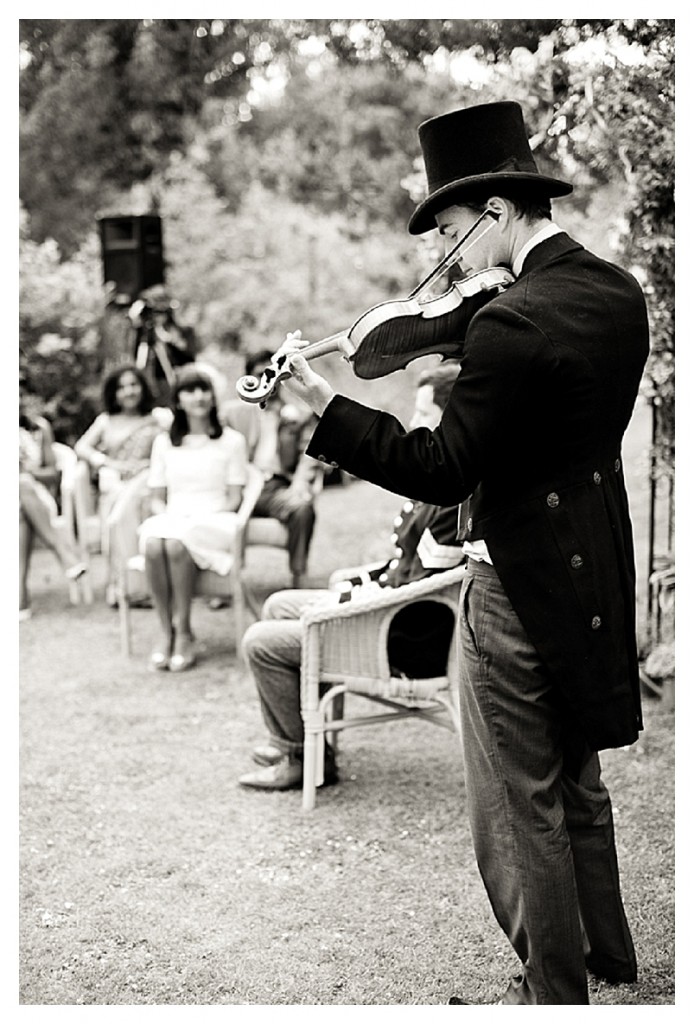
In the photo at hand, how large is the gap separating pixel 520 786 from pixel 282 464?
15.5ft

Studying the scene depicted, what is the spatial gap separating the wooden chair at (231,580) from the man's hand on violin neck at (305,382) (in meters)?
3.44

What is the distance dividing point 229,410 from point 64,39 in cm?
1109

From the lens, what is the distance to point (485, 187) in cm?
216

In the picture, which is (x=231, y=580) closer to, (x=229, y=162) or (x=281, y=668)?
(x=281, y=668)

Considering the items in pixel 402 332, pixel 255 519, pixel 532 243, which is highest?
pixel 532 243

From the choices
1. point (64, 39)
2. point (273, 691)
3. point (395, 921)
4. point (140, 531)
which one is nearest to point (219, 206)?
point (64, 39)

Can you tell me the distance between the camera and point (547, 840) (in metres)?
2.28

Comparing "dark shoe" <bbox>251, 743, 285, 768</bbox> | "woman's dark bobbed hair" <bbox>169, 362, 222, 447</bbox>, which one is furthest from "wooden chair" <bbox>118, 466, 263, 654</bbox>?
"dark shoe" <bbox>251, 743, 285, 768</bbox>

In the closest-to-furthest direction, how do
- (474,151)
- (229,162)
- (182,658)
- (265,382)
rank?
(265,382) → (474,151) → (182,658) → (229,162)

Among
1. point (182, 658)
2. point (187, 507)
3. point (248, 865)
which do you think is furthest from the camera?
point (187, 507)

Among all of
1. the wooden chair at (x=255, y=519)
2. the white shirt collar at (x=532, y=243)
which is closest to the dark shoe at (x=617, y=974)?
the white shirt collar at (x=532, y=243)

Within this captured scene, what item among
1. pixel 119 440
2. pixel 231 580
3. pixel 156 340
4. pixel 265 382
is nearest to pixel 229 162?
pixel 156 340

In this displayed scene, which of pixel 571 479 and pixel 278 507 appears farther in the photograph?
pixel 278 507
